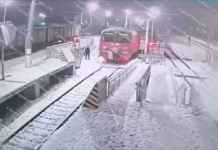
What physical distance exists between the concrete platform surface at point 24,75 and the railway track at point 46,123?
3.98 ft

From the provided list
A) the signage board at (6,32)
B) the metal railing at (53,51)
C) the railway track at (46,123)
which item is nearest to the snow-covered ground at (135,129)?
the railway track at (46,123)

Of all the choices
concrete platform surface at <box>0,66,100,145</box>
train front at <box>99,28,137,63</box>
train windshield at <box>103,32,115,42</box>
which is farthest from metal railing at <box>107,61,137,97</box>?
→ train windshield at <box>103,32,115,42</box>

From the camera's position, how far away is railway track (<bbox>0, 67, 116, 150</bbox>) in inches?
252

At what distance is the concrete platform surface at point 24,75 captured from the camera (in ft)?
27.5

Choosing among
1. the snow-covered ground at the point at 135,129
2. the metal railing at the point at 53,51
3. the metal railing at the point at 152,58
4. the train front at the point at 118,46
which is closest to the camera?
Answer: the snow-covered ground at the point at 135,129

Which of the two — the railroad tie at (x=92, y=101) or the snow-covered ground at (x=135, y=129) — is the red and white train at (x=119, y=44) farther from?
the railroad tie at (x=92, y=101)

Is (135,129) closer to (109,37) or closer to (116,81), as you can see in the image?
(116,81)

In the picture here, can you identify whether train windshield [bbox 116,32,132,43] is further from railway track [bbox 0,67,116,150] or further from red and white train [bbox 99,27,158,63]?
railway track [bbox 0,67,116,150]

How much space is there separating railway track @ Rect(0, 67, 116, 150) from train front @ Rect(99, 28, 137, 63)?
8.25m

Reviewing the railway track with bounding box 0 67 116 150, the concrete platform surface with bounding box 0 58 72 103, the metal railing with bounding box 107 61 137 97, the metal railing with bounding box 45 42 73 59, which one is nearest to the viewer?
the railway track with bounding box 0 67 116 150

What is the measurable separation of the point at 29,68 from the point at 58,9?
121 ft

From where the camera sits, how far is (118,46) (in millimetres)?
19219

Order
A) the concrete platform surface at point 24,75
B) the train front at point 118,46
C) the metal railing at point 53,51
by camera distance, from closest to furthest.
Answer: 1. the concrete platform surface at point 24,75
2. the metal railing at point 53,51
3. the train front at point 118,46

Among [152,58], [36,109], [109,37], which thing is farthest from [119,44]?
[36,109]
